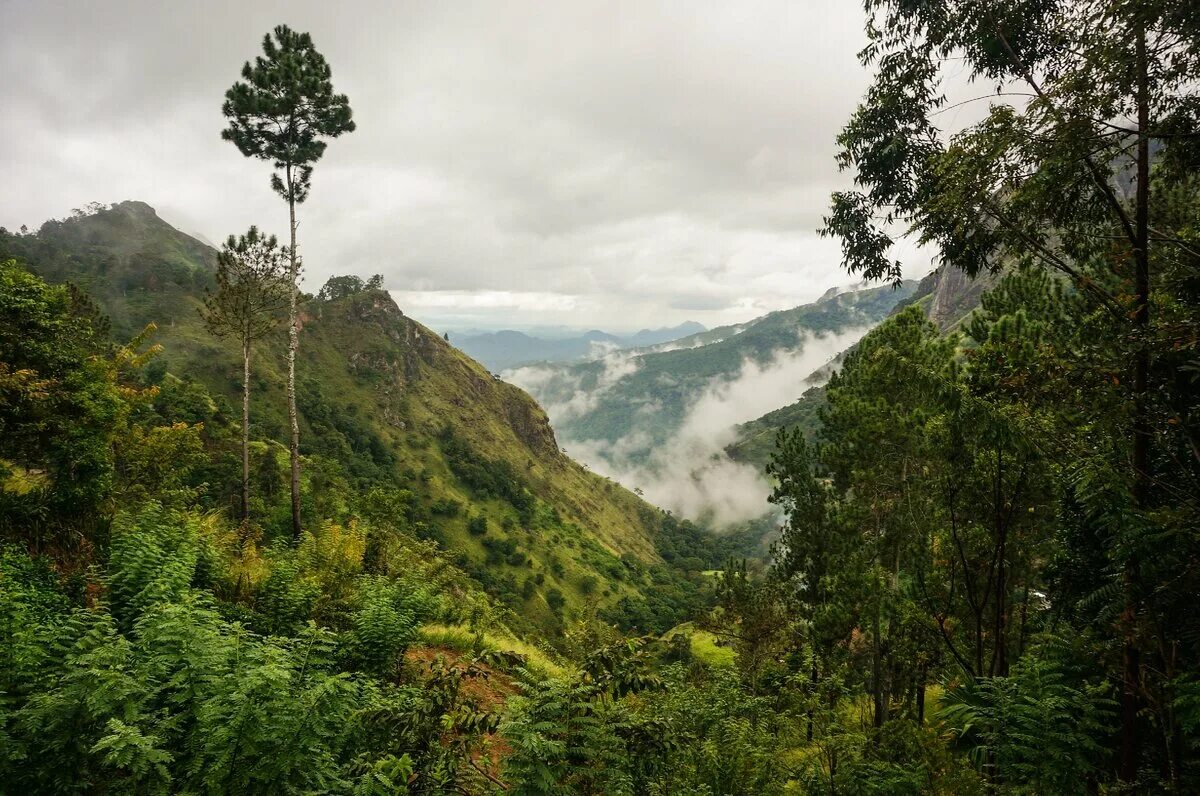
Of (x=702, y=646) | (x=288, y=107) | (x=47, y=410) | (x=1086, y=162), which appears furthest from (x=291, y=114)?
(x=702, y=646)

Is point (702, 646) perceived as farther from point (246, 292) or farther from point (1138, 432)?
point (1138, 432)

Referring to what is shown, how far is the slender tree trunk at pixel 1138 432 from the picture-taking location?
5090 millimetres

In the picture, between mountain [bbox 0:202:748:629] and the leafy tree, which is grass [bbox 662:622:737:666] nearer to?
mountain [bbox 0:202:748:629]

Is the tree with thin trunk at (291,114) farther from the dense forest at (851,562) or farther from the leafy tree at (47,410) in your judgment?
the leafy tree at (47,410)

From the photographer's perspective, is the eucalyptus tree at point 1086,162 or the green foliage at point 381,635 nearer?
the eucalyptus tree at point 1086,162

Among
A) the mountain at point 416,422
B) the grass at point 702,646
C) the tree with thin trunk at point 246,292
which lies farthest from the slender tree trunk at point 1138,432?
the mountain at point 416,422

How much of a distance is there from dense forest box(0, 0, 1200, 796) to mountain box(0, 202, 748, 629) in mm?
45502

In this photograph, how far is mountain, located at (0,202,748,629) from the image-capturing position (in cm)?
9356

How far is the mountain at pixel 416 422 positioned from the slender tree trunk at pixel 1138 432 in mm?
58164

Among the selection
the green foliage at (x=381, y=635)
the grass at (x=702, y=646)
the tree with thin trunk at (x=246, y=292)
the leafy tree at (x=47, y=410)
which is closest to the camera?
the green foliage at (x=381, y=635)

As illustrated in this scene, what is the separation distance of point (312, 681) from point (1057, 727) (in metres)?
7.85

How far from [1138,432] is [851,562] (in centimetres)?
1203

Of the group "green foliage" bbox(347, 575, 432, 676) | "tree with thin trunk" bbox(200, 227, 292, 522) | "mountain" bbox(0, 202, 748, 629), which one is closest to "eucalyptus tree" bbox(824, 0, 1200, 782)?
"green foliage" bbox(347, 575, 432, 676)

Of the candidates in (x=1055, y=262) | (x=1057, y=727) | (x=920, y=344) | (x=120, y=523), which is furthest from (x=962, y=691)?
(x=120, y=523)
